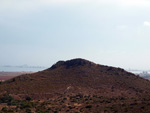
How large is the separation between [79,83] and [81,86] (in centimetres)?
279

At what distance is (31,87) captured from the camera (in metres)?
42.9

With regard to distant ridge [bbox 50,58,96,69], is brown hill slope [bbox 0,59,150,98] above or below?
below

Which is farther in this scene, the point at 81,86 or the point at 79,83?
the point at 79,83

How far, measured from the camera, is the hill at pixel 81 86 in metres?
34.5

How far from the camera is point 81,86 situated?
46.5 meters

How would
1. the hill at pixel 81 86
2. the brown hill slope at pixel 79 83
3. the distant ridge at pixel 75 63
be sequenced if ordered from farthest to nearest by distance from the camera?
the distant ridge at pixel 75 63
the brown hill slope at pixel 79 83
the hill at pixel 81 86

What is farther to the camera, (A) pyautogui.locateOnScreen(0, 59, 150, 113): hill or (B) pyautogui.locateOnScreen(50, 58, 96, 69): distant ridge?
(B) pyautogui.locateOnScreen(50, 58, 96, 69): distant ridge

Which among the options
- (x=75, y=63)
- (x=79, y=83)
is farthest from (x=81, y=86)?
(x=75, y=63)

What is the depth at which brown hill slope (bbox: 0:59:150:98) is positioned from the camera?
132 ft

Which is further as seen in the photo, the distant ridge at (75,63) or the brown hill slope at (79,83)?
the distant ridge at (75,63)

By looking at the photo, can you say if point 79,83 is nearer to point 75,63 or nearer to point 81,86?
point 81,86

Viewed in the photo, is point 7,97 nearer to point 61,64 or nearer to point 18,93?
point 18,93

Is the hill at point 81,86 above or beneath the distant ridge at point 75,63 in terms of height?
beneath

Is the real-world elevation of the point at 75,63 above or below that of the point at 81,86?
above
